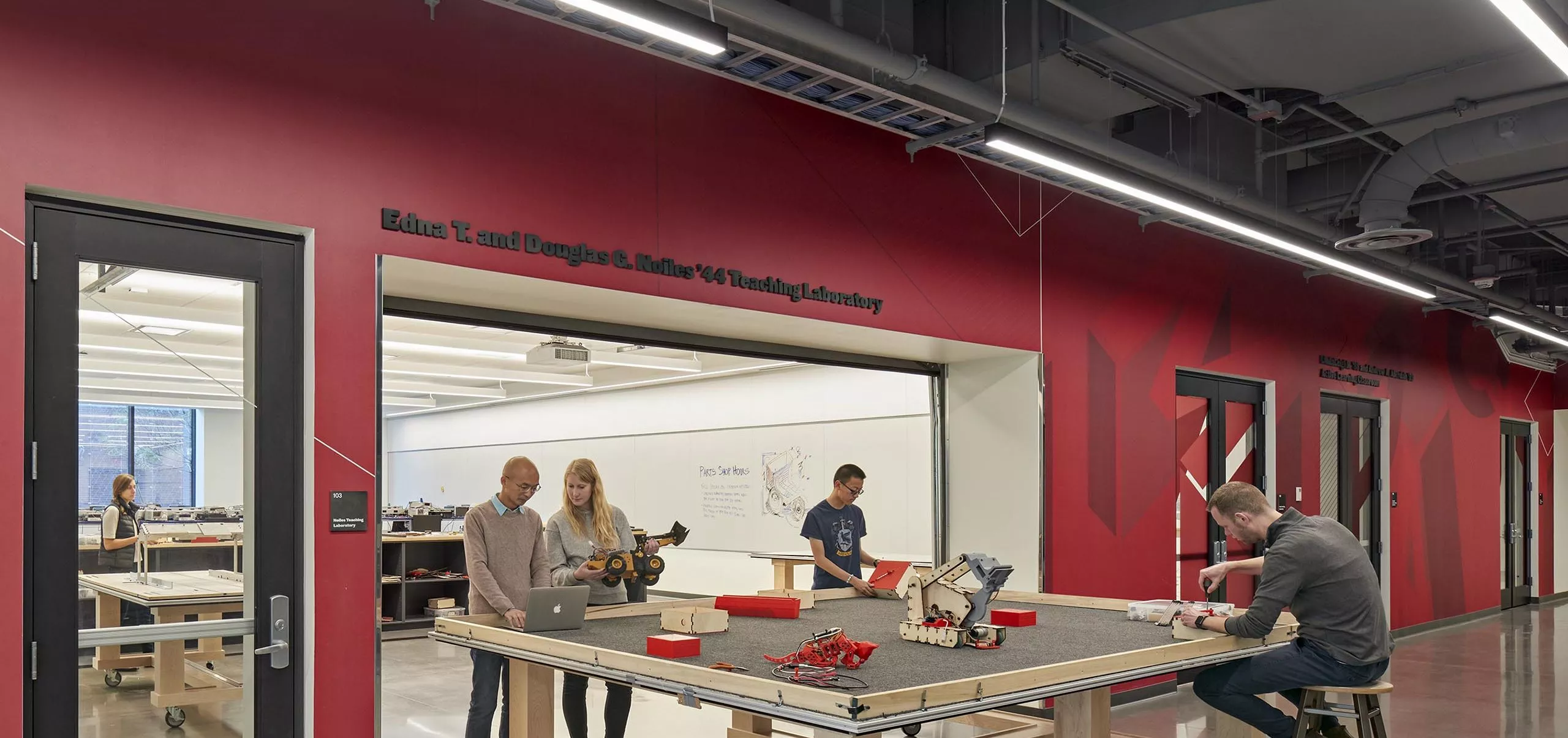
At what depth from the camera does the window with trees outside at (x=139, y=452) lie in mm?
3520

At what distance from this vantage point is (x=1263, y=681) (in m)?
4.61

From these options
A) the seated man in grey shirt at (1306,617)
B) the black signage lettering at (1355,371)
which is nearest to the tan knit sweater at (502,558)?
the seated man in grey shirt at (1306,617)

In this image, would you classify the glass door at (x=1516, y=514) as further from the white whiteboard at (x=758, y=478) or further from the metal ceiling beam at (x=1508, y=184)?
the white whiteboard at (x=758, y=478)

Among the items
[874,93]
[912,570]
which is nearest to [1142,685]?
[912,570]

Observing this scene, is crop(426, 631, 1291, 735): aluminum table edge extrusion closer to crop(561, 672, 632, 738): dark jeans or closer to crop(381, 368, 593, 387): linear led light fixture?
crop(561, 672, 632, 738): dark jeans

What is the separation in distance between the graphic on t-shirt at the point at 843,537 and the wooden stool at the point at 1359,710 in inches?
97.4

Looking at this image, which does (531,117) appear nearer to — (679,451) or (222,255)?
(222,255)

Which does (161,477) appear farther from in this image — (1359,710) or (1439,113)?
(1439,113)

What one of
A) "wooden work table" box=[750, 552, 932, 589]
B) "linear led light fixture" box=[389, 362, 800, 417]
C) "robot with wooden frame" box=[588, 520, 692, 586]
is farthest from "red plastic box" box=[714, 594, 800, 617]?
"linear led light fixture" box=[389, 362, 800, 417]

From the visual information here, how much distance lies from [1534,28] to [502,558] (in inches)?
173

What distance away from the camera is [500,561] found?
4980 mm

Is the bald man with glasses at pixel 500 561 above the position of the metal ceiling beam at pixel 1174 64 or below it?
below

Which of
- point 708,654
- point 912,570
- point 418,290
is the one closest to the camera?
point 708,654

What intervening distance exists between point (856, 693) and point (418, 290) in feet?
9.21
